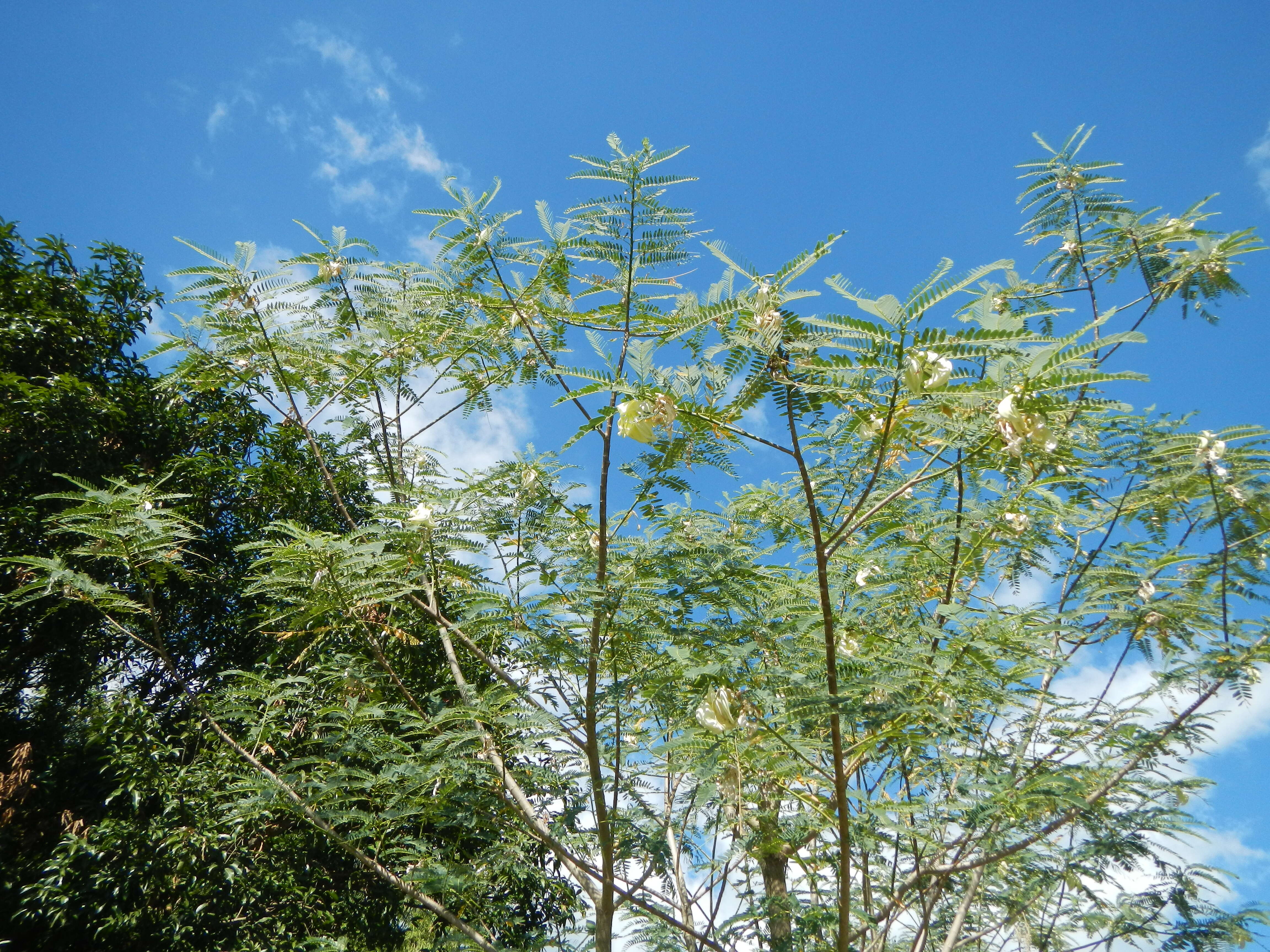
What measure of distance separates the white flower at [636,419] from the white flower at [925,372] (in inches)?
27.4

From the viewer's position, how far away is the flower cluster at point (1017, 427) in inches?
67.6

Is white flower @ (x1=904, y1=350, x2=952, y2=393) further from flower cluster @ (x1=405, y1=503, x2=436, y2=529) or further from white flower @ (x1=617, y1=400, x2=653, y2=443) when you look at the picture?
flower cluster @ (x1=405, y1=503, x2=436, y2=529)

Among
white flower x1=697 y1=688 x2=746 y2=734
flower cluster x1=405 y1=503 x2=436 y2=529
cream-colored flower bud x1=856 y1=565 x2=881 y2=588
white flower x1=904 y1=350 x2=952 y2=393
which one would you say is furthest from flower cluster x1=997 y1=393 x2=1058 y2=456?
flower cluster x1=405 y1=503 x2=436 y2=529

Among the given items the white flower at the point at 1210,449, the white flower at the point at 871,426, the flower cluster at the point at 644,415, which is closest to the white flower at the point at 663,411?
the flower cluster at the point at 644,415

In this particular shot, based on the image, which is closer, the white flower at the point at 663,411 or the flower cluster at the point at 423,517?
the white flower at the point at 663,411

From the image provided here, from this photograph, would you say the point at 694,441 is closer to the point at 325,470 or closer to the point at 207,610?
the point at 325,470

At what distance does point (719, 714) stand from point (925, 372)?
110 cm

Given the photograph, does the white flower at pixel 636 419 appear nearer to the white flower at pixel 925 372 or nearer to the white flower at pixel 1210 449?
the white flower at pixel 925 372

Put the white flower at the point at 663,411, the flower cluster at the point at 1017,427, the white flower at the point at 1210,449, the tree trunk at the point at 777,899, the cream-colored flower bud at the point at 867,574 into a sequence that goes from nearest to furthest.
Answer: the flower cluster at the point at 1017,427 → the white flower at the point at 663,411 → the white flower at the point at 1210,449 → the tree trunk at the point at 777,899 → the cream-colored flower bud at the point at 867,574

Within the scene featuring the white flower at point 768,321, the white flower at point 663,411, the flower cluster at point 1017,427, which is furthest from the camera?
the white flower at point 663,411

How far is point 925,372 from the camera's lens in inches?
68.9

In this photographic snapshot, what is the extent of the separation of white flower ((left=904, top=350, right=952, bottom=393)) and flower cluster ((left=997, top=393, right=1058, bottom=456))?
0.14 meters

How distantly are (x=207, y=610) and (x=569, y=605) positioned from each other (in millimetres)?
4286

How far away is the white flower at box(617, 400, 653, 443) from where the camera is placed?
211 cm
